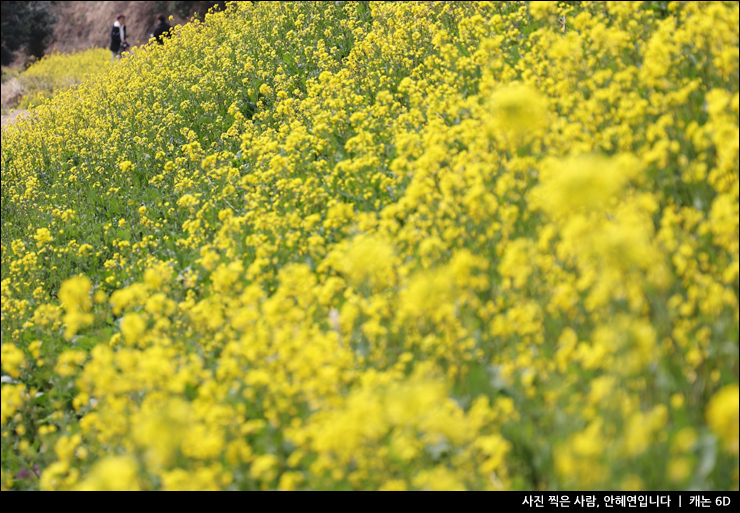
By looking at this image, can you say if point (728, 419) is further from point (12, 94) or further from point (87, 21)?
point (87, 21)

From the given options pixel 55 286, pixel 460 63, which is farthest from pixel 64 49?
pixel 460 63

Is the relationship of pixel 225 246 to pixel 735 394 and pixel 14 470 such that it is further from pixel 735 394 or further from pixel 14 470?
pixel 735 394

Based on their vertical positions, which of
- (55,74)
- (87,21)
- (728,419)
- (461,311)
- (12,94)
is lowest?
(12,94)

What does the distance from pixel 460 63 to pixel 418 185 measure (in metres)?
2.11

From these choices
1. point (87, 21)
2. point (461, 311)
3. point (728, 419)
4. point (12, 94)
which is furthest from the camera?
point (87, 21)

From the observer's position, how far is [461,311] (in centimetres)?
314

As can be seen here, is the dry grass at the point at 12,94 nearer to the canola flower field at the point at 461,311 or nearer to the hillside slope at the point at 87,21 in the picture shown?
the hillside slope at the point at 87,21

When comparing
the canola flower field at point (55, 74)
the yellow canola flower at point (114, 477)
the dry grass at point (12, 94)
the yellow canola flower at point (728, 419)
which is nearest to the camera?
the yellow canola flower at point (728, 419)

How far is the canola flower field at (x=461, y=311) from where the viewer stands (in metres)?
2.31

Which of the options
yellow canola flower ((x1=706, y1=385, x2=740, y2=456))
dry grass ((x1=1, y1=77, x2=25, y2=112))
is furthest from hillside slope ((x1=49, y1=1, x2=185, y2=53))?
yellow canola flower ((x1=706, y1=385, x2=740, y2=456))

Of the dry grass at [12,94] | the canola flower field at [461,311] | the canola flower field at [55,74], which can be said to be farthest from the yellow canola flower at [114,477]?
the dry grass at [12,94]

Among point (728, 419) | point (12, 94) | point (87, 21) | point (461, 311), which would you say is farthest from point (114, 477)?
point (87, 21)

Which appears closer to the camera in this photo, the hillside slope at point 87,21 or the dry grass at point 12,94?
the dry grass at point 12,94

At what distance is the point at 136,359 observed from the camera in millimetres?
3135
